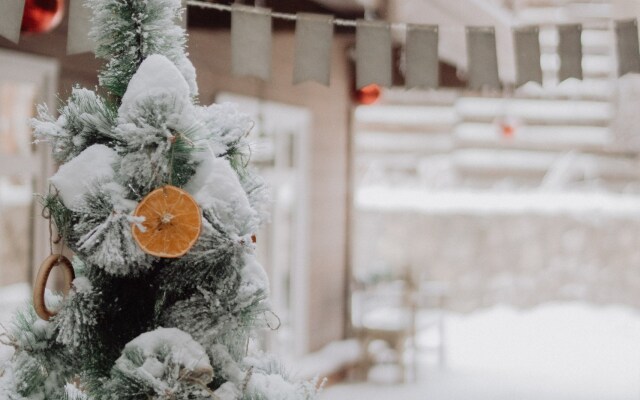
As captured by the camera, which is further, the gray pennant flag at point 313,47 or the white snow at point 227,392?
the gray pennant flag at point 313,47

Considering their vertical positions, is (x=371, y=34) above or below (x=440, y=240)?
above

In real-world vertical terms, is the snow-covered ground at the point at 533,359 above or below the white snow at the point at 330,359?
below

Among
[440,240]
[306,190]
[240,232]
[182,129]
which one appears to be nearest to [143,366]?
[240,232]

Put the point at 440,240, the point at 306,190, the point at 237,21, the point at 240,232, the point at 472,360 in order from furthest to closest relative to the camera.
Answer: the point at 440,240 < the point at 472,360 < the point at 306,190 < the point at 237,21 < the point at 240,232

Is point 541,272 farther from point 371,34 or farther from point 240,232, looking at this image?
point 240,232

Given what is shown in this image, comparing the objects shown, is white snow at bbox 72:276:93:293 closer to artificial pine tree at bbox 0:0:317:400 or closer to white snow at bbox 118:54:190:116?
artificial pine tree at bbox 0:0:317:400

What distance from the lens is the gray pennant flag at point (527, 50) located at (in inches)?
→ 151

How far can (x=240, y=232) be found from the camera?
170 centimetres

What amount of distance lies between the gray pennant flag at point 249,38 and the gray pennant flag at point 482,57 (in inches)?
38.0

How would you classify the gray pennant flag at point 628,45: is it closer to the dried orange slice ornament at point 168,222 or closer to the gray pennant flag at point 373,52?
the gray pennant flag at point 373,52

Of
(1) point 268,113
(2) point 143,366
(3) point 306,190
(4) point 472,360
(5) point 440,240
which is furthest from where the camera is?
(5) point 440,240

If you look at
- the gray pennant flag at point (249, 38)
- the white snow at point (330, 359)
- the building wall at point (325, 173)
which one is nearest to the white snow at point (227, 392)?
the gray pennant flag at point (249, 38)

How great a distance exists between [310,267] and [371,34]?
4141mm

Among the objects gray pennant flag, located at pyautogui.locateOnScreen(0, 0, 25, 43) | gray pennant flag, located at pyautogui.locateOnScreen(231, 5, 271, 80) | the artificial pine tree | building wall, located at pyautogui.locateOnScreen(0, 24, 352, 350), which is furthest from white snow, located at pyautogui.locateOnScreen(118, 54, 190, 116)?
building wall, located at pyautogui.locateOnScreen(0, 24, 352, 350)
